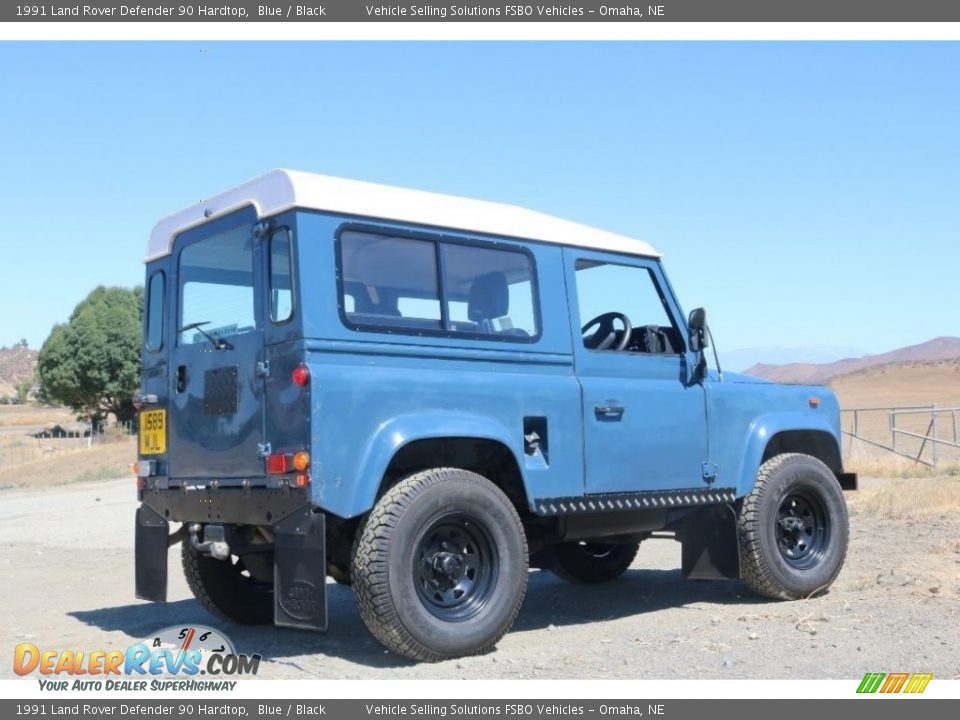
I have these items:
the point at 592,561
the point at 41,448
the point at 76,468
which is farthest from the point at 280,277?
the point at 41,448

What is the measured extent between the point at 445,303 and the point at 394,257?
43 centimetres

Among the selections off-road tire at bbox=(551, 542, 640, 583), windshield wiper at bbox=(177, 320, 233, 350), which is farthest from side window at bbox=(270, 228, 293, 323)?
off-road tire at bbox=(551, 542, 640, 583)

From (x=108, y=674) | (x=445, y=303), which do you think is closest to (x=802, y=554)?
(x=445, y=303)

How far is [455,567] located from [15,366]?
6751 inches

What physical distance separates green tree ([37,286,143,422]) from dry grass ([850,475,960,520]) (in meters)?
46.1

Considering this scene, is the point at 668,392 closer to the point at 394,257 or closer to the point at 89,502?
the point at 394,257

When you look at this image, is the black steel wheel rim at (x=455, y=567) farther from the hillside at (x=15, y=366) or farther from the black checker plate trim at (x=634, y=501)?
the hillside at (x=15, y=366)

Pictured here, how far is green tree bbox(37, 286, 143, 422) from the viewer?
54.9 m

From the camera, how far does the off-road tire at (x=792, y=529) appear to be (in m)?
7.47

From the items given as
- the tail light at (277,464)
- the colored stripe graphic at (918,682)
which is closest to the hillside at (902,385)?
the colored stripe graphic at (918,682)

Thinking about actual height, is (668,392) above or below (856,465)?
above

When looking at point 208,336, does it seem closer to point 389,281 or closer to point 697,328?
point 389,281

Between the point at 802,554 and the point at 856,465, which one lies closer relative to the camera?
the point at 802,554

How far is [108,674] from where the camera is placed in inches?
219
